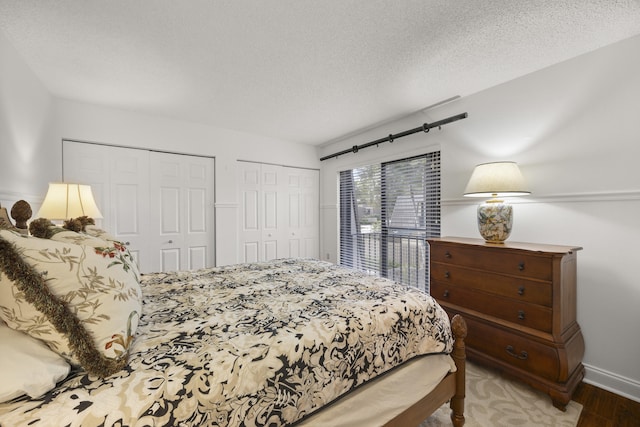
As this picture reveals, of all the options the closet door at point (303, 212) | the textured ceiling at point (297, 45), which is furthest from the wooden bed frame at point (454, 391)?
the closet door at point (303, 212)

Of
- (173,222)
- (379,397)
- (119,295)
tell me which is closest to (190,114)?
(173,222)

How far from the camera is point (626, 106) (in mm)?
1794

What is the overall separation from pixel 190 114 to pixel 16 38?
1.45 metres

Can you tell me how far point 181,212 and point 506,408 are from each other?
3695 mm

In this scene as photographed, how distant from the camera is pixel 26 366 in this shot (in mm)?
698

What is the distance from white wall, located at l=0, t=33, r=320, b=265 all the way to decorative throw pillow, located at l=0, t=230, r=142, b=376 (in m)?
1.59

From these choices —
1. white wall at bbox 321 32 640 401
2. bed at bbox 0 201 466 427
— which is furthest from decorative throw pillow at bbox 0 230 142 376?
white wall at bbox 321 32 640 401

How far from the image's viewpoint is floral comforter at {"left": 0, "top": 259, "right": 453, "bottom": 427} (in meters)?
0.72

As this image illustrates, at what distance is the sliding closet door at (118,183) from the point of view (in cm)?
284

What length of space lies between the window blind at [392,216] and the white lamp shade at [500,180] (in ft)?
2.66

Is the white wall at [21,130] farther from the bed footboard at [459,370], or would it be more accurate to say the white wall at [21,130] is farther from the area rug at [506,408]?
the area rug at [506,408]

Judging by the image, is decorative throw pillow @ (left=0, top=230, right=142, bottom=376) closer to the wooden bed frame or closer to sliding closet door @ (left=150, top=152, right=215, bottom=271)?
the wooden bed frame

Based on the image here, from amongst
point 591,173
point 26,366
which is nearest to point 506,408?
point 591,173

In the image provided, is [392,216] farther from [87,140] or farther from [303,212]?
[87,140]
